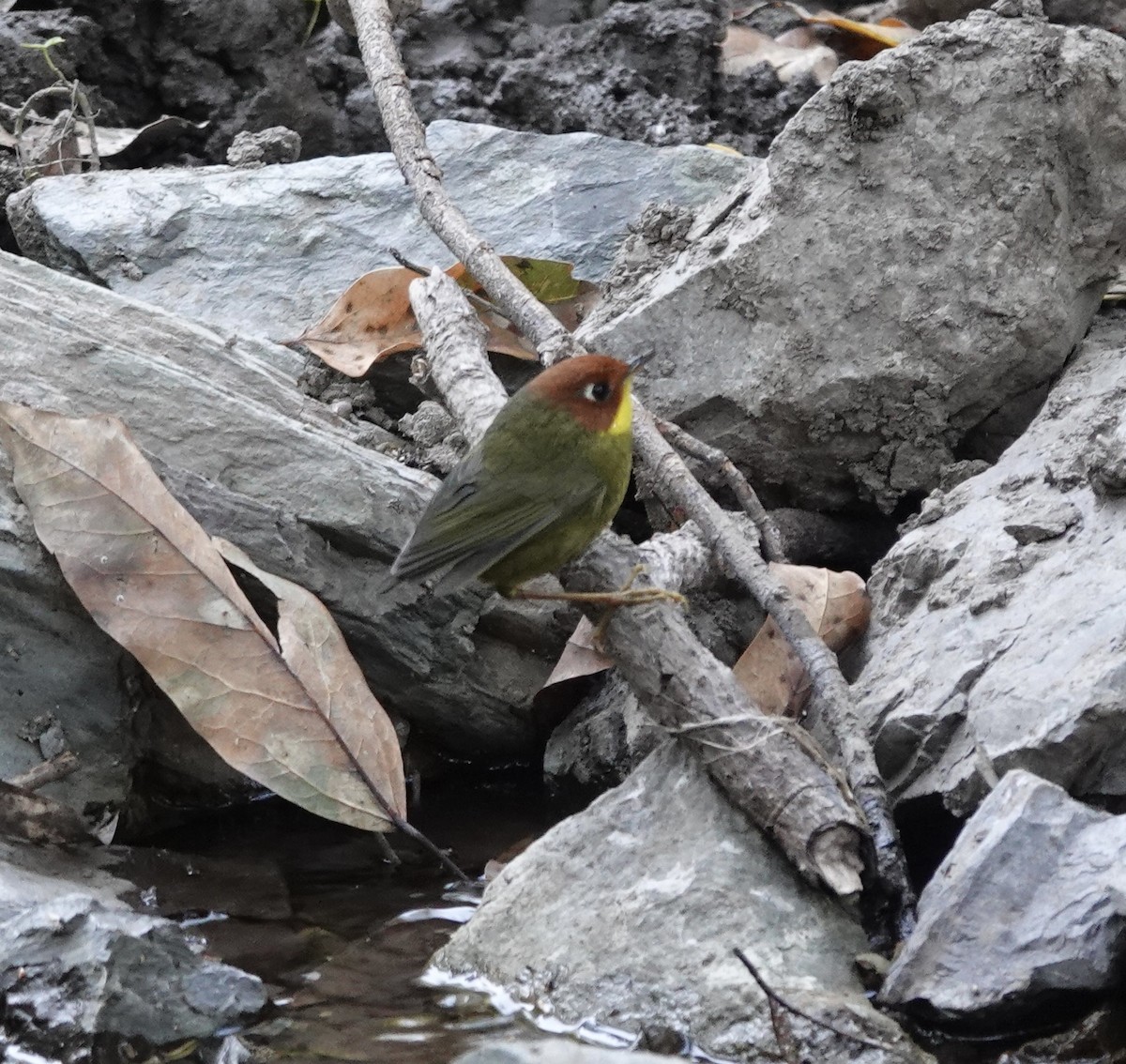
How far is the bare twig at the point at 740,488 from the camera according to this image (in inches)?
179

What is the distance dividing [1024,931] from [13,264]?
11.9 feet

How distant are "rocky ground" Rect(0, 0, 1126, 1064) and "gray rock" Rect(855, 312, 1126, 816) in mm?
12

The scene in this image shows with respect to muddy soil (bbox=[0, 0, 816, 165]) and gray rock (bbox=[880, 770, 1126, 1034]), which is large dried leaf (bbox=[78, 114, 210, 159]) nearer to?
muddy soil (bbox=[0, 0, 816, 165])

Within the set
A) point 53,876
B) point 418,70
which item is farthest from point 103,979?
point 418,70

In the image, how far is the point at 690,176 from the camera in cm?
596

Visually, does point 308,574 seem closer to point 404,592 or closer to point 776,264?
point 404,592

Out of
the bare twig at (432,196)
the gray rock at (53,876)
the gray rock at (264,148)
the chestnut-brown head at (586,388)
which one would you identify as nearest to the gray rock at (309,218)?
the gray rock at (264,148)

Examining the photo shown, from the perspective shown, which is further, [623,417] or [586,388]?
[623,417]

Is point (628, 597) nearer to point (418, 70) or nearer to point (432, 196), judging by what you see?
point (432, 196)

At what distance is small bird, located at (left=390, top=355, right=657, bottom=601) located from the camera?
384 centimetres

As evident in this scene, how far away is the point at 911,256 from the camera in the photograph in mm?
4754

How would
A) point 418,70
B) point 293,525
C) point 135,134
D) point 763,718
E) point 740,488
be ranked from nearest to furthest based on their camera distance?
point 763,718 → point 293,525 → point 740,488 → point 135,134 → point 418,70

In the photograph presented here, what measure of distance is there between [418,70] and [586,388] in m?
3.72

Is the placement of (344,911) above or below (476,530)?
below
